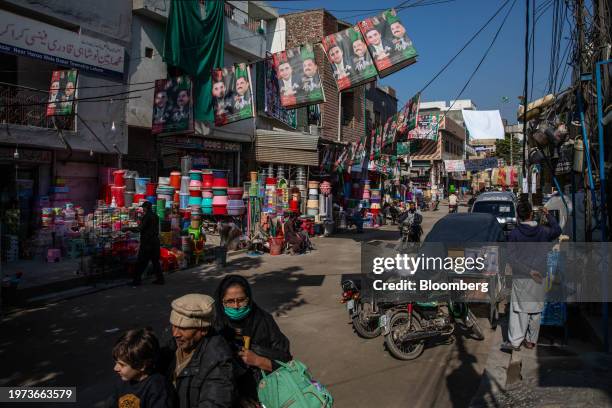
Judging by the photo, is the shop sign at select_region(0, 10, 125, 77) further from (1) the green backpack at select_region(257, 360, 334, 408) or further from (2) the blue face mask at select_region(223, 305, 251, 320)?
(1) the green backpack at select_region(257, 360, 334, 408)

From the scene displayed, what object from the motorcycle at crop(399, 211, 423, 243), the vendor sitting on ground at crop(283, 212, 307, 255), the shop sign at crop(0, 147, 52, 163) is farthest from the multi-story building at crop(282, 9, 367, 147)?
the shop sign at crop(0, 147, 52, 163)

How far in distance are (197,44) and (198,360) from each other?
16.5m

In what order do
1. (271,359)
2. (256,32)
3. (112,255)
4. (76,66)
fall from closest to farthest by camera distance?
(271,359)
(112,255)
(76,66)
(256,32)

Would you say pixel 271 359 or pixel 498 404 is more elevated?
pixel 271 359

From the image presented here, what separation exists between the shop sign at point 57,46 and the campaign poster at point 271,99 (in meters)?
5.49

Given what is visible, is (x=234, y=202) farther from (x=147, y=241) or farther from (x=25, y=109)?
(x=25, y=109)

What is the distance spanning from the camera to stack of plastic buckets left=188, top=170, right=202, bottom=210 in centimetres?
1436

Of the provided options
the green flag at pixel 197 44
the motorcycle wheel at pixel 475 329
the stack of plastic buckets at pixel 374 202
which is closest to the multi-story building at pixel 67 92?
the green flag at pixel 197 44

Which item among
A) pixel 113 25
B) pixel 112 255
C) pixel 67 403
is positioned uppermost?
pixel 113 25

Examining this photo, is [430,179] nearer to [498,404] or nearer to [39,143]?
[39,143]

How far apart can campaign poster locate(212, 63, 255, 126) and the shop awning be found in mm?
5689

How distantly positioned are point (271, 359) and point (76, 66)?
44.1ft

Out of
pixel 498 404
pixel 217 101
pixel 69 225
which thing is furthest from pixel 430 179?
pixel 498 404

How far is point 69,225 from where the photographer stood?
1285 centimetres
